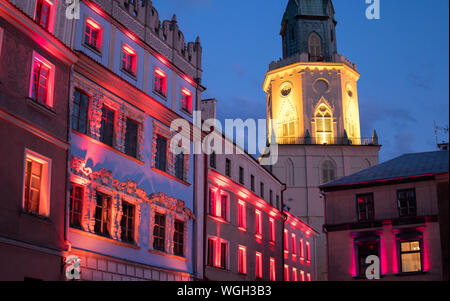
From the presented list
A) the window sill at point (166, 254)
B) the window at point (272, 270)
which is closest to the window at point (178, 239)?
the window sill at point (166, 254)

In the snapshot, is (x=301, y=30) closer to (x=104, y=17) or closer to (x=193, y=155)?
(x=193, y=155)

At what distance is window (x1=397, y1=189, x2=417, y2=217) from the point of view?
38938 mm

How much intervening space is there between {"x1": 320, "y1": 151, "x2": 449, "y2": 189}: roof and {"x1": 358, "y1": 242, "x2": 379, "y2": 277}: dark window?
4.23 metres

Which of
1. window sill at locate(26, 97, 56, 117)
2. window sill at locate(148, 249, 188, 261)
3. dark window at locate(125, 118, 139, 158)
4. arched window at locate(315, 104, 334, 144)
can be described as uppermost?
arched window at locate(315, 104, 334, 144)

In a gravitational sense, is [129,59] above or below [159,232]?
above

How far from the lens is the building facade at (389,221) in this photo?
37.6 meters

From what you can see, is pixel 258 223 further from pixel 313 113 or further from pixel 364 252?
pixel 313 113

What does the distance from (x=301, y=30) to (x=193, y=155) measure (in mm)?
56863

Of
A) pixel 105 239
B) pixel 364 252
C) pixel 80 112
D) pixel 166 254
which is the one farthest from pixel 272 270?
pixel 80 112

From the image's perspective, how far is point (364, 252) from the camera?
39.4 m

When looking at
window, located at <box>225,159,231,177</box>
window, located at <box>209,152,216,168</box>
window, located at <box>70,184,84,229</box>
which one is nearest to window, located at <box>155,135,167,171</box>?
window, located at <box>70,184,84,229</box>

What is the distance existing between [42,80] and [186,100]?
13.1 m

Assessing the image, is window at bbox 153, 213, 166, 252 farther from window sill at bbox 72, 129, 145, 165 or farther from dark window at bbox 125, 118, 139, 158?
dark window at bbox 125, 118, 139, 158

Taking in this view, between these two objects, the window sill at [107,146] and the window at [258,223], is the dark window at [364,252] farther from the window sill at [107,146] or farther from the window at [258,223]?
the window sill at [107,146]
